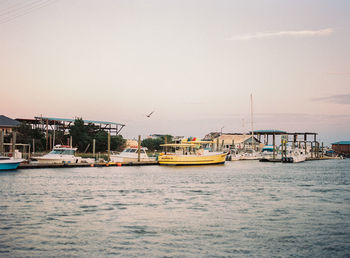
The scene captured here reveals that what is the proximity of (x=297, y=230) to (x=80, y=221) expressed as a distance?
37.0ft

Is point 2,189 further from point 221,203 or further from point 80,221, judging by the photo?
point 221,203


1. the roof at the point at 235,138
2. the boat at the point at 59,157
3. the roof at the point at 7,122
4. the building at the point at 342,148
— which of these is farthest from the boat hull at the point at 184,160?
the building at the point at 342,148

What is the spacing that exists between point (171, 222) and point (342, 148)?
171333 mm

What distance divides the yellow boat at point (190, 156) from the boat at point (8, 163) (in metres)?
24.3

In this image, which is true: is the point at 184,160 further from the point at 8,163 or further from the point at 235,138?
the point at 235,138

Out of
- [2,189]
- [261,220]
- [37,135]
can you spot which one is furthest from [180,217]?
[37,135]

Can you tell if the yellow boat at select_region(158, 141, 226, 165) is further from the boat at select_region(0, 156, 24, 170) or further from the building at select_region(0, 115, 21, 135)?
the building at select_region(0, 115, 21, 135)

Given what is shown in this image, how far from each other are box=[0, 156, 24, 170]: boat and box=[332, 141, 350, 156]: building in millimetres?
151742

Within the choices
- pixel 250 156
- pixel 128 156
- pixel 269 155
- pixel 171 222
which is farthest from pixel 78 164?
pixel 269 155

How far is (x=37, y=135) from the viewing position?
8694cm

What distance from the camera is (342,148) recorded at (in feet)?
583

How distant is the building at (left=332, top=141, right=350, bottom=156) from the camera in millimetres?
175375

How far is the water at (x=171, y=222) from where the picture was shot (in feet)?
55.3

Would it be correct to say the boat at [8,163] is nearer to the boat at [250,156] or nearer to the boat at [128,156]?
the boat at [128,156]
